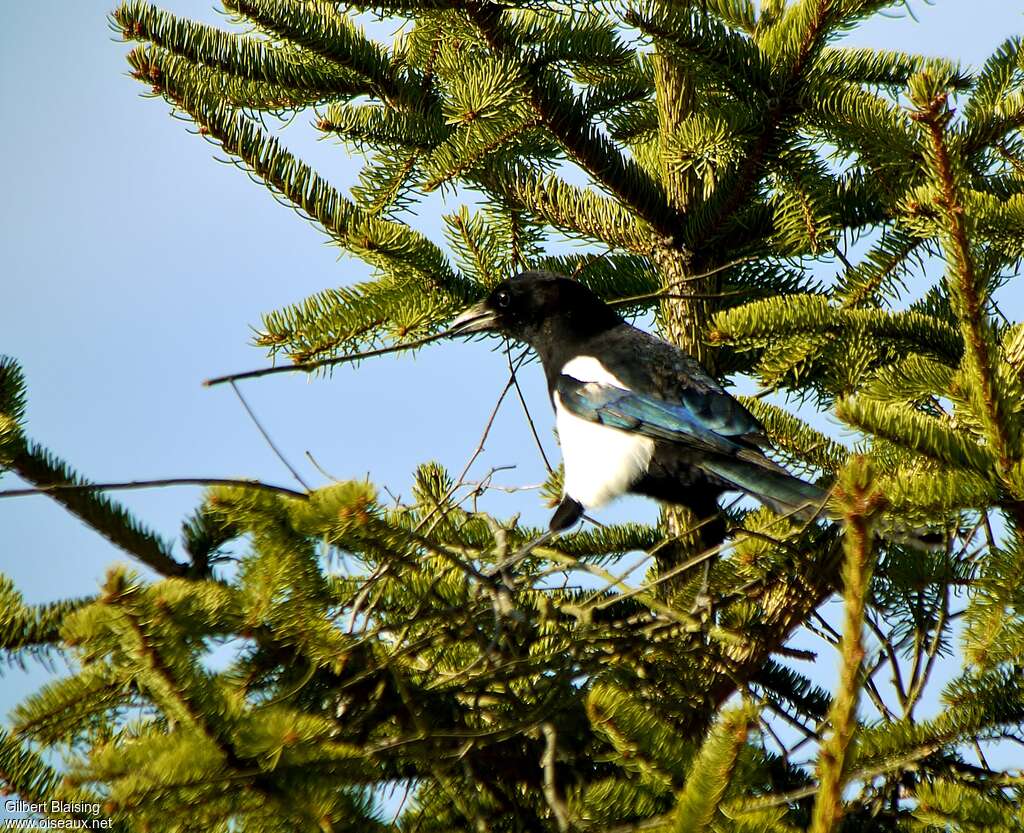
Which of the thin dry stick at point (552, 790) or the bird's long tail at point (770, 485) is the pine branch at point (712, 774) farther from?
the bird's long tail at point (770, 485)

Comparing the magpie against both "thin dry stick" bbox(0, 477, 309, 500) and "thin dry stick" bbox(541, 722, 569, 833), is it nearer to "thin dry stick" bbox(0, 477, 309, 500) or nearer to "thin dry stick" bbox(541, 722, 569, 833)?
"thin dry stick" bbox(541, 722, 569, 833)

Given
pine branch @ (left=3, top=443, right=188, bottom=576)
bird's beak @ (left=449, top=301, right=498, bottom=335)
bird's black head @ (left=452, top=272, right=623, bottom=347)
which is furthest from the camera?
bird's black head @ (left=452, top=272, right=623, bottom=347)

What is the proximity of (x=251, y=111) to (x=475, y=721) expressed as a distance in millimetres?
1662

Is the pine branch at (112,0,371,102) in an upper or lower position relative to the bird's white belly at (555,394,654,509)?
upper

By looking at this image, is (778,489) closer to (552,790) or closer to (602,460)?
(602,460)

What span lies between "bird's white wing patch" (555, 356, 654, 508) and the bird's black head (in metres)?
0.29

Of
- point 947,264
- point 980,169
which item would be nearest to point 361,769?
point 947,264

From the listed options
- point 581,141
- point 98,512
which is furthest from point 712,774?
point 581,141

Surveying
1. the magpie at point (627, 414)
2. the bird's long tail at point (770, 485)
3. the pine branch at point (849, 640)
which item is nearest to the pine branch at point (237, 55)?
the magpie at point (627, 414)

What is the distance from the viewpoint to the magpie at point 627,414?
9.65 feet

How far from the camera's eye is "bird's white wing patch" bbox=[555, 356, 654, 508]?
3295 millimetres

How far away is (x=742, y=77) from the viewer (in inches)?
98.7

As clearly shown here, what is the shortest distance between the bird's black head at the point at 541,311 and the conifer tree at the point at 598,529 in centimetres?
6

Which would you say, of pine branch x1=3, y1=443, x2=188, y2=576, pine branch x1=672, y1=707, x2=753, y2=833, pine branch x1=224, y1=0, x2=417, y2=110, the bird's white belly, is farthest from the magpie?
pine branch x1=672, y1=707, x2=753, y2=833
